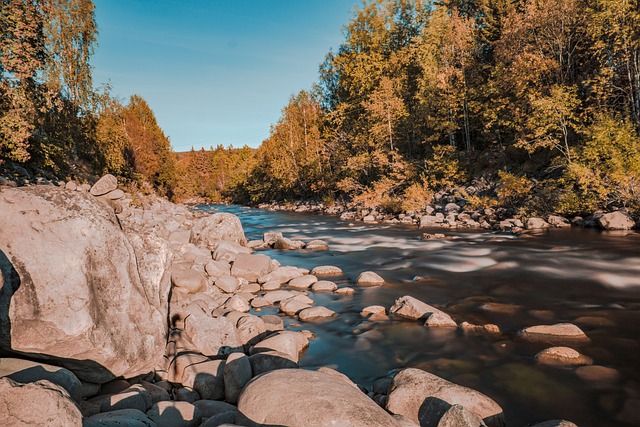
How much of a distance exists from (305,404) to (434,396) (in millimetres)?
1971

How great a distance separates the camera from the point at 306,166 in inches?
1682

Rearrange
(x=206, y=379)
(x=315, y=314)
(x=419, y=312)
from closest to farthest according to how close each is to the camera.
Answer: (x=206, y=379), (x=419, y=312), (x=315, y=314)

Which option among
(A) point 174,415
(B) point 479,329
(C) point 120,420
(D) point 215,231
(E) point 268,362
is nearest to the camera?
(C) point 120,420

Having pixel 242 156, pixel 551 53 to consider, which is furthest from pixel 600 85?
pixel 242 156

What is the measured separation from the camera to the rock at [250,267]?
10.7 m

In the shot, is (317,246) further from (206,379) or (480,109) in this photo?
(480,109)

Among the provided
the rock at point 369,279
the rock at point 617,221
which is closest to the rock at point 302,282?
the rock at point 369,279

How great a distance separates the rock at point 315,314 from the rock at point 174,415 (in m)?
4.21

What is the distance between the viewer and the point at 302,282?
1038 centimetres

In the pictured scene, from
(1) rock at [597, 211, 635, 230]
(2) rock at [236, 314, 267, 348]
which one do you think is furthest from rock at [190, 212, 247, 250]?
(1) rock at [597, 211, 635, 230]

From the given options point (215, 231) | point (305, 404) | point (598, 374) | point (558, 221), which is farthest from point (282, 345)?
point (558, 221)

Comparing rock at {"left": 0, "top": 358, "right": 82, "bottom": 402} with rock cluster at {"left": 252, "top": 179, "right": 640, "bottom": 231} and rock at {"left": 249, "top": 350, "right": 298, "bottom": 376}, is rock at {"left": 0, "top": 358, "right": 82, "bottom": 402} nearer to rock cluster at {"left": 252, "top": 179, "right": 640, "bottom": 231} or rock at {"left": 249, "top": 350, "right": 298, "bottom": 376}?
rock at {"left": 249, "top": 350, "right": 298, "bottom": 376}

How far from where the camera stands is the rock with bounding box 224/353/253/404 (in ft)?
14.9

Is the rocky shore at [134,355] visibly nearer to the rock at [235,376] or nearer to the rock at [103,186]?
the rock at [235,376]
